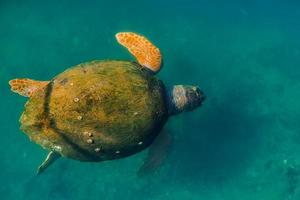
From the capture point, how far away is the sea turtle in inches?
191

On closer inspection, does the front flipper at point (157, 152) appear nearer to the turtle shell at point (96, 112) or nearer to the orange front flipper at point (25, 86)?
the turtle shell at point (96, 112)

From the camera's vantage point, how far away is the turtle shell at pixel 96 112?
4.85m

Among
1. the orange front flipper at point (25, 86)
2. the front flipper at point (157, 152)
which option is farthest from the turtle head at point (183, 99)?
the orange front flipper at point (25, 86)

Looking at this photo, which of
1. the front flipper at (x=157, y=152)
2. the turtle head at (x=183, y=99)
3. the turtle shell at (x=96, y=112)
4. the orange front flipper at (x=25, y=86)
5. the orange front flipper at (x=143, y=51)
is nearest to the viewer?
the turtle shell at (x=96, y=112)

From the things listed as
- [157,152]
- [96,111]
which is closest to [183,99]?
[157,152]

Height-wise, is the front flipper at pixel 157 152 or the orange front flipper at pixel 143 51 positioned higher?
the orange front flipper at pixel 143 51

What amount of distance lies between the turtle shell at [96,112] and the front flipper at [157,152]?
0.96m

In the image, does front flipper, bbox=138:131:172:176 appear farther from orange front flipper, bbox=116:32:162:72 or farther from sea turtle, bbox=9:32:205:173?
orange front flipper, bbox=116:32:162:72

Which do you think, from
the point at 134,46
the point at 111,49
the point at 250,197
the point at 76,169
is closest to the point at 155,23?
the point at 111,49

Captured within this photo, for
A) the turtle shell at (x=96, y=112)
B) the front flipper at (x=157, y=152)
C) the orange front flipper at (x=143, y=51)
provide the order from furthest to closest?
1. the front flipper at (x=157, y=152)
2. the orange front flipper at (x=143, y=51)
3. the turtle shell at (x=96, y=112)

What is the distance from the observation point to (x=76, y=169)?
24.4ft

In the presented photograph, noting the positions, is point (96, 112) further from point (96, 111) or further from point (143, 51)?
point (143, 51)

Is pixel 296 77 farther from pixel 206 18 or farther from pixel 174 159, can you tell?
pixel 174 159

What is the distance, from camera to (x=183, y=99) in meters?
6.43
